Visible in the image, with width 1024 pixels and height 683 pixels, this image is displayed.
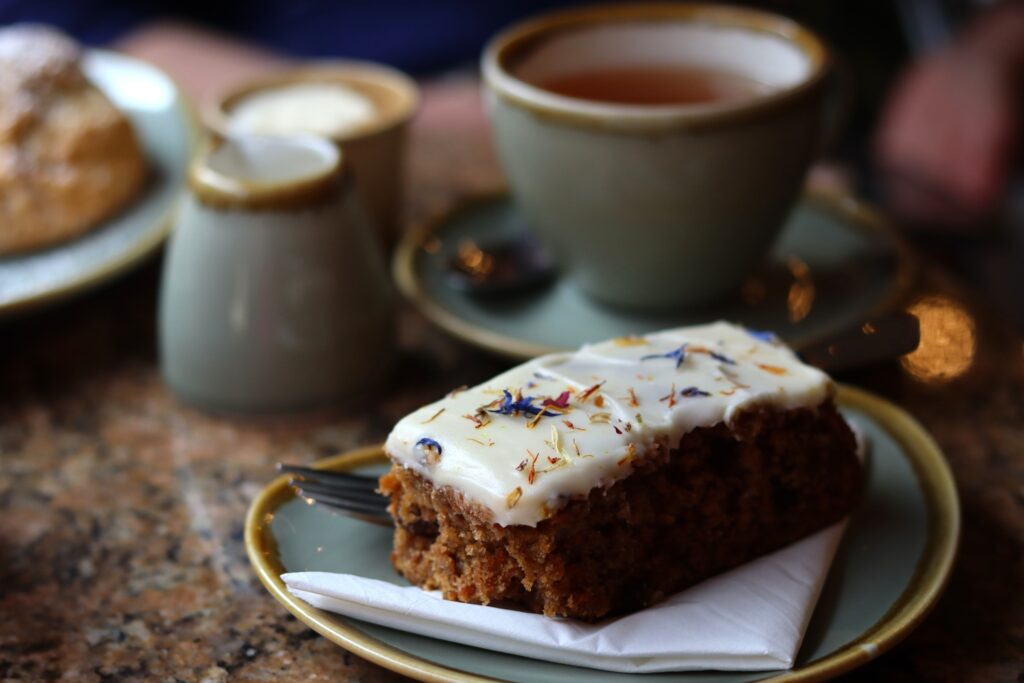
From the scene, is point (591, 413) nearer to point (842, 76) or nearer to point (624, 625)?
point (624, 625)

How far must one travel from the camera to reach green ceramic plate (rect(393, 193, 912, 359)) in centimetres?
100

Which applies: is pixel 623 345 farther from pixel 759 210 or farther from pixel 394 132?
pixel 394 132

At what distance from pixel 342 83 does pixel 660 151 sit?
1.65ft

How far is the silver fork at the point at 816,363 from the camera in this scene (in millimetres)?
743

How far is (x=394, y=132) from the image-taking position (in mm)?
1174

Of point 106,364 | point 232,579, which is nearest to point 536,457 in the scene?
point 232,579

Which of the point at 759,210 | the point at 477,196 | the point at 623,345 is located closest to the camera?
the point at 623,345

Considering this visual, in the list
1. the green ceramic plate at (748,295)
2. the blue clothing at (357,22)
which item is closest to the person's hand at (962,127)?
the blue clothing at (357,22)

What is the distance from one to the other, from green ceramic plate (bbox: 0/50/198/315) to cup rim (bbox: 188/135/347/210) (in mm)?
214

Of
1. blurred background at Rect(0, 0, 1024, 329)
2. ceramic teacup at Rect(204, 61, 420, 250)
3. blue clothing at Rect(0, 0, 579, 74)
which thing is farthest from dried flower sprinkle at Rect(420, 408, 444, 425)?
blue clothing at Rect(0, 0, 579, 74)

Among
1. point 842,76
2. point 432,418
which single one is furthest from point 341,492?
point 842,76

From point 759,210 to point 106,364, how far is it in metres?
0.62

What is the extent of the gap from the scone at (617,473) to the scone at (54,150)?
640 millimetres

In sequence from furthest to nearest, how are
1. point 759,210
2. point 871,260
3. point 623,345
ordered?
point 871,260 → point 759,210 → point 623,345
